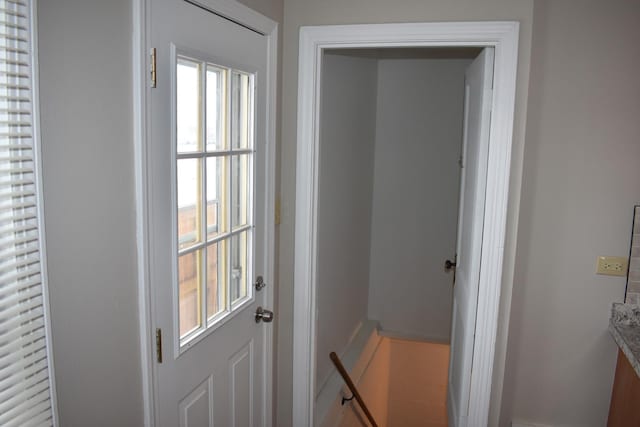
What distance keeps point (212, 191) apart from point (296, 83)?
2.60 feet

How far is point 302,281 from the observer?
8.28 feet

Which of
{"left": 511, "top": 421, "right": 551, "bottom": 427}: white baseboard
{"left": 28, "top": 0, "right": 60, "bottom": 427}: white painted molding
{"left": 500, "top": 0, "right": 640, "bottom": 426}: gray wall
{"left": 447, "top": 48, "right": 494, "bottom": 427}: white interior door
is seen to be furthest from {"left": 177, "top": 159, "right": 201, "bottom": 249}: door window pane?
{"left": 511, "top": 421, "right": 551, "bottom": 427}: white baseboard

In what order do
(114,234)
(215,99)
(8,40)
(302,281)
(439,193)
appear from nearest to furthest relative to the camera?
(8,40) < (114,234) < (215,99) < (302,281) < (439,193)

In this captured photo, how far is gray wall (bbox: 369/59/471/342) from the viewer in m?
4.27

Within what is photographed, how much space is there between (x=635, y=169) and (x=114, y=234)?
2.38 meters

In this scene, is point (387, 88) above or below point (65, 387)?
above

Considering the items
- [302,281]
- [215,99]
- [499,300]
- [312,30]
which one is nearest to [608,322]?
[499,300]

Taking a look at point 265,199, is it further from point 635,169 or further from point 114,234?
point 635,169

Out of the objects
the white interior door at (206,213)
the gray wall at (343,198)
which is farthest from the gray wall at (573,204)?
the white interior door at (206,213)

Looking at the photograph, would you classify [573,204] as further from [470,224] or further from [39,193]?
[39,193]

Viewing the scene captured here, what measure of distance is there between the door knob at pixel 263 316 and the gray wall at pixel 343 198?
1.85 ft

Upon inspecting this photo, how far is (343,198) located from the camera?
143 inches

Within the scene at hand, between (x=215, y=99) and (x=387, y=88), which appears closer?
(x=215, y=99)

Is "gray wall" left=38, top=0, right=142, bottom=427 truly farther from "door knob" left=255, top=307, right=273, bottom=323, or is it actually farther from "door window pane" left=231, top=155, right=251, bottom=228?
"door knob" left=255, top=307, right=273, bottom=323
